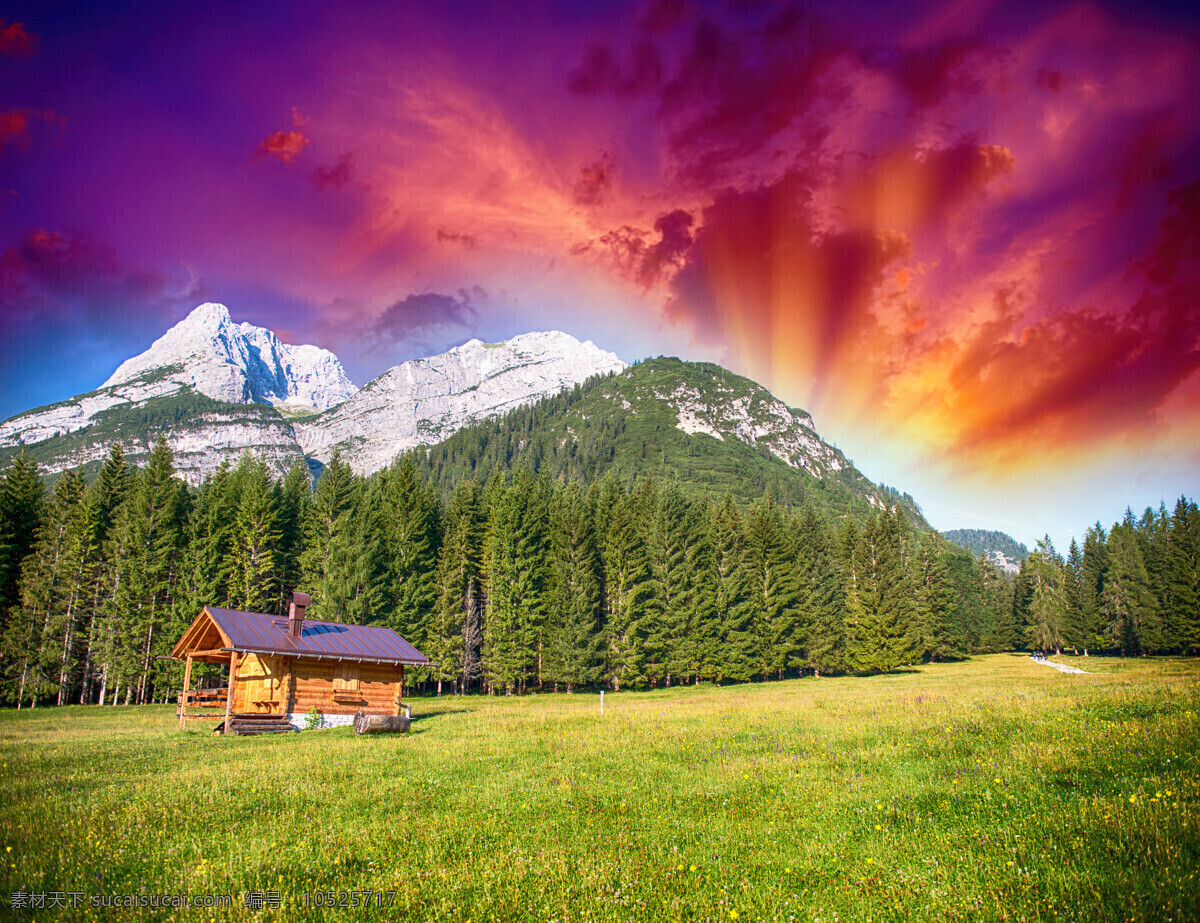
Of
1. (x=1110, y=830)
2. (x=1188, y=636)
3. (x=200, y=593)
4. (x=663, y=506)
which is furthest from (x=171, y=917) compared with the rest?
(x=1188, y=636)

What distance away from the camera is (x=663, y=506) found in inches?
2387

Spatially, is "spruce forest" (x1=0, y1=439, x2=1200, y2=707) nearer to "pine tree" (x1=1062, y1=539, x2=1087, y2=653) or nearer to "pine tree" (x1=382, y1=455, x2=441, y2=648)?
"pine tree" (x1=382, y1=455, x2=441, y2=648)

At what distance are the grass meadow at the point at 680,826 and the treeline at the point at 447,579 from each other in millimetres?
35655

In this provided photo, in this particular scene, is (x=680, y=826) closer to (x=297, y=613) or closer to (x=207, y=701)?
(x=297, y=613)

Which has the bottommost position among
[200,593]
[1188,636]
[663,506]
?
[1188,636]

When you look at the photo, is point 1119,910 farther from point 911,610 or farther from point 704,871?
point 911,610

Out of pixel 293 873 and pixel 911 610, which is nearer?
pixel 293 873

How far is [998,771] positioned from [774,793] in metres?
4.01

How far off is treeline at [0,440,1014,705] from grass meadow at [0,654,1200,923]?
35.7 m

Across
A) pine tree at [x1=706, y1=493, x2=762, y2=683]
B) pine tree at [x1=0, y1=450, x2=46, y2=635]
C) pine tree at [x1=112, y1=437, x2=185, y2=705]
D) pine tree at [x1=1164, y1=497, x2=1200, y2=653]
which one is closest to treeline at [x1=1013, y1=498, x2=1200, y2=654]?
pine tree at [x1=1164, y1=497, x2=1200, y2=653]

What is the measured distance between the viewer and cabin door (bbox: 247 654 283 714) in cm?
2880

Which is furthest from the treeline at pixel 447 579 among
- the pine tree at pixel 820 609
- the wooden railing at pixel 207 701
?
the wooden railing at pixel 207 701

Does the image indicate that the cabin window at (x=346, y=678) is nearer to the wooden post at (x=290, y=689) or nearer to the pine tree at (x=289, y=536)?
the wooden post at (x=290, y=689)

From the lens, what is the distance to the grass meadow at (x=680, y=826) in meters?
6.35
